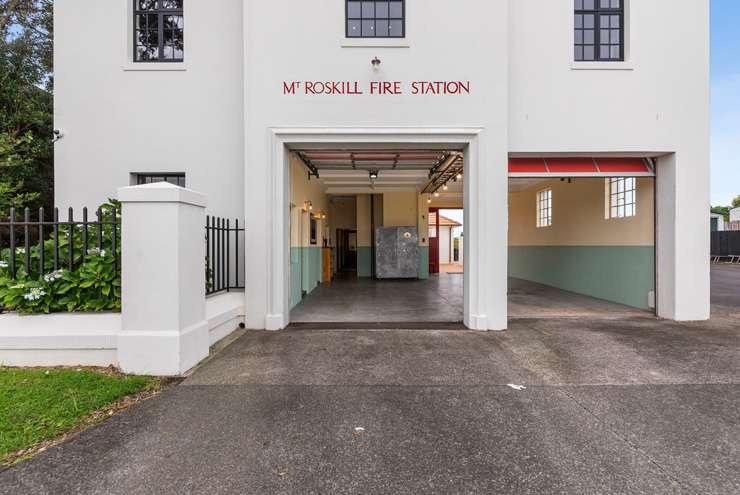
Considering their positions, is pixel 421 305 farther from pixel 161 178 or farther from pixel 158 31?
pixel 158 31

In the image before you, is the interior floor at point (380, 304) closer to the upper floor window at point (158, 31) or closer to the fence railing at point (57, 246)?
the fence railing at point (57, 246)

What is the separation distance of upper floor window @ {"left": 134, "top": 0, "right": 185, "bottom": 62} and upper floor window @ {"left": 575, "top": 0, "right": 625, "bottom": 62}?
747cm

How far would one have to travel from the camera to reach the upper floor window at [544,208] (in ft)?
39.1

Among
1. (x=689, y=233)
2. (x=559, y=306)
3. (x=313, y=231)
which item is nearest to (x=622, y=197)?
(x=689, y=233)

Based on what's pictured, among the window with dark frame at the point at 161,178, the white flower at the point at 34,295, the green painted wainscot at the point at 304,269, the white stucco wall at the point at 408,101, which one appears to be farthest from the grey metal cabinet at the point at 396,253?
the white flower at the point at 34,295

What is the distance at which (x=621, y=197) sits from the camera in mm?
8375

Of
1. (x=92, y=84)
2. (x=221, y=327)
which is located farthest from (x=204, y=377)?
(x=92, y=84)

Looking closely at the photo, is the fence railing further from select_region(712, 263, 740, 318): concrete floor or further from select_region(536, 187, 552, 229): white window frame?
select_region(536, 187, 552, 229): white window frame

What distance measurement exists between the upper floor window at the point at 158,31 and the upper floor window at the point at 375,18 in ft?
10.7

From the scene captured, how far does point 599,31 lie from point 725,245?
89.9 feet

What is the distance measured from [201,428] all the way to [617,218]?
9.26 metres

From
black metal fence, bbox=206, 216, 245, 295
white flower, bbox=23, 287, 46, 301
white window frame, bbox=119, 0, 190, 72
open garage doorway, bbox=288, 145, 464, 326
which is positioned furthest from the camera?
open garage doorway, bbox=288, 145, 464, 326

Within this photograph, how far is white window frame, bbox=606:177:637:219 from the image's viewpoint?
25.9 ft

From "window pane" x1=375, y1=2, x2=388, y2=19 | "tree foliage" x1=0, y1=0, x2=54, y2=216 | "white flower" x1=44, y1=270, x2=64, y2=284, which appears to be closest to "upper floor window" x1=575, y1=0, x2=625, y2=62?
"window pane" x1=375, y1=2, x2=388, y2=19
